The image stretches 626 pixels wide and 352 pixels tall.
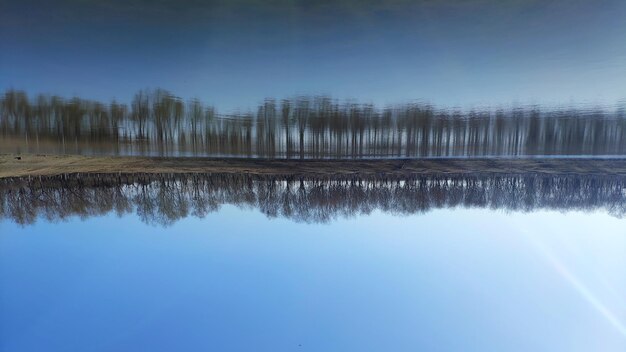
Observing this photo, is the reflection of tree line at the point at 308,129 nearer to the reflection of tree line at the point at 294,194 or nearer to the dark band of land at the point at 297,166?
the dark band of land at the point at 297,166

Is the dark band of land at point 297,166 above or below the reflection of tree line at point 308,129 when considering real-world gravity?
below

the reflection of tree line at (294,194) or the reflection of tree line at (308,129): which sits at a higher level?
the reflection of tree line at (308,129)

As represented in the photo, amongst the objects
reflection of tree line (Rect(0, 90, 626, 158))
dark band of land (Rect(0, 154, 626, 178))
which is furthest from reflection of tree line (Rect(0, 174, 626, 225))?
reflection of tree line (Rect(0, 90, 626, 158))

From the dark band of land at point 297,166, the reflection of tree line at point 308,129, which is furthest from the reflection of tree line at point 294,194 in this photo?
the reflection of tree line at point 308,129

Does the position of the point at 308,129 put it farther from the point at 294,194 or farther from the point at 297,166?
the point at 294,194

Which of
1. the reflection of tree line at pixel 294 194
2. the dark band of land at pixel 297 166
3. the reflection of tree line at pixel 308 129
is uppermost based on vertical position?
the reflection of tree line at pixel 308 129
